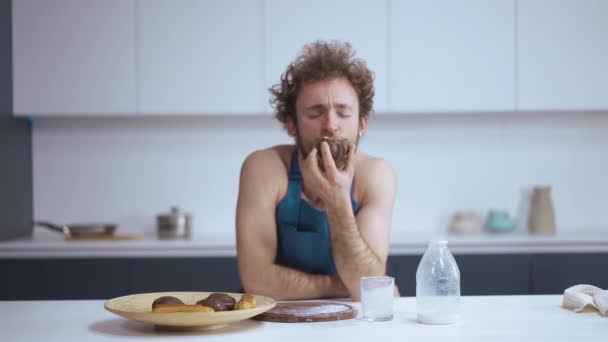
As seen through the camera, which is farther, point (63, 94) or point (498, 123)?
point (498, 123)

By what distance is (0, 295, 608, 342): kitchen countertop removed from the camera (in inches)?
59.6

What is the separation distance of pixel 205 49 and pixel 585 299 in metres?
2.69

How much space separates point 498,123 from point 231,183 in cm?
151

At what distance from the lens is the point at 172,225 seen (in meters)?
4.05

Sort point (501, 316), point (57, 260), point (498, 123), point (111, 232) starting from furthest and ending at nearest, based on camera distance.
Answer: point (498, 123)
point (111, 232)
point (57, 260)
point (501, 316)

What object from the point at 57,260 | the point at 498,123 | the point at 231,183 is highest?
the point at 498,123

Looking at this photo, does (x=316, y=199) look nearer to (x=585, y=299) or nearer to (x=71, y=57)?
(x=585, y=299)

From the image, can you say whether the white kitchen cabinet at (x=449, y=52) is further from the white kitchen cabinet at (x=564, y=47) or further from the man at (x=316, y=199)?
the man at (x=316, y=199)

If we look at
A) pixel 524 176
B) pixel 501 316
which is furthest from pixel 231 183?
pixel 501 316

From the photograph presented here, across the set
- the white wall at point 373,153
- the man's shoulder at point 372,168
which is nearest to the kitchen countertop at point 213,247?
the white wall at point 373,153

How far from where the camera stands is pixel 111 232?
4.03m

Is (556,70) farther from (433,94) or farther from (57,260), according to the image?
(57,260)

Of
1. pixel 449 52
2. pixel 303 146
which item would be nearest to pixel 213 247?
pixel 303 146

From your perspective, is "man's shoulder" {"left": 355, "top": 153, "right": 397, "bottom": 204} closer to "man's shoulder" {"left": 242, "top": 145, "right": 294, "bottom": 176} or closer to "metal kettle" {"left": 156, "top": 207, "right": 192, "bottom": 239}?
"man's shoulder" {"left": 242, "top": 145, "right": 294, "bottom": 176}
